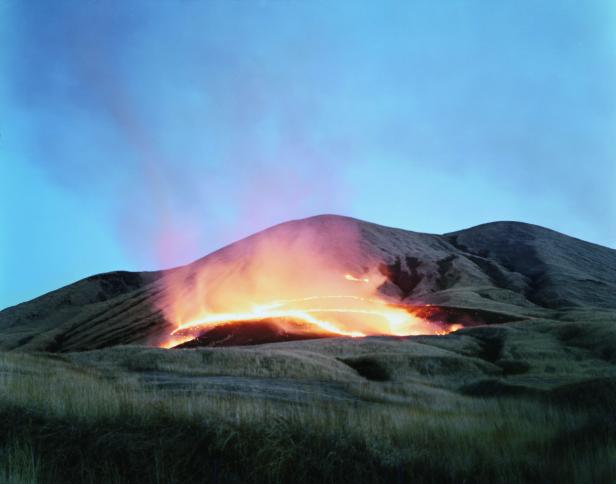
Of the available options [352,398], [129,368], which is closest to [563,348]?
[352,398]

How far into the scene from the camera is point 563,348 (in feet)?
Result: 157

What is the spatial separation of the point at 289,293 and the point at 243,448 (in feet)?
346

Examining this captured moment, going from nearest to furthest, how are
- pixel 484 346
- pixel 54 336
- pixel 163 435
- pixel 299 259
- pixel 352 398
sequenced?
pixel 163 435 < pixel 352 398 < pixel 484 346 < pixel 54 336 < pixel 299 259

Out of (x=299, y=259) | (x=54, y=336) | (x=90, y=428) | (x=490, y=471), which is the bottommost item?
(x=490, y=471)

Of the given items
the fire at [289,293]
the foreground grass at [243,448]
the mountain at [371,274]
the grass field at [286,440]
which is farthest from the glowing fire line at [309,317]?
the foreground grass at [243,448]

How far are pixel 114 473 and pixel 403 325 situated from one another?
78.7 metres

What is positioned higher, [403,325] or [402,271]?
[402,271]

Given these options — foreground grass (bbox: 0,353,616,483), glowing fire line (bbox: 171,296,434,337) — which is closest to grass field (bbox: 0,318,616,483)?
foreground grass (bbox: 0,353,616,483)

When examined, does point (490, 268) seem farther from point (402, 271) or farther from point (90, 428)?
point (90, 428)

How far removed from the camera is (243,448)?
33.4 feet

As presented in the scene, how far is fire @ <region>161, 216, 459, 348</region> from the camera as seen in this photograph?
84.4 metres

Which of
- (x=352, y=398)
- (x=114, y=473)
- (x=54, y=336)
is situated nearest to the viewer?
(x=114, y=473)

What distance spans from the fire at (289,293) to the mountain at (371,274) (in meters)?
0.62

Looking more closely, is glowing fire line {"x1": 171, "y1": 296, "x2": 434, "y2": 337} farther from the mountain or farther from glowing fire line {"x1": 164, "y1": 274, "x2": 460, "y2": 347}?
the mountain
